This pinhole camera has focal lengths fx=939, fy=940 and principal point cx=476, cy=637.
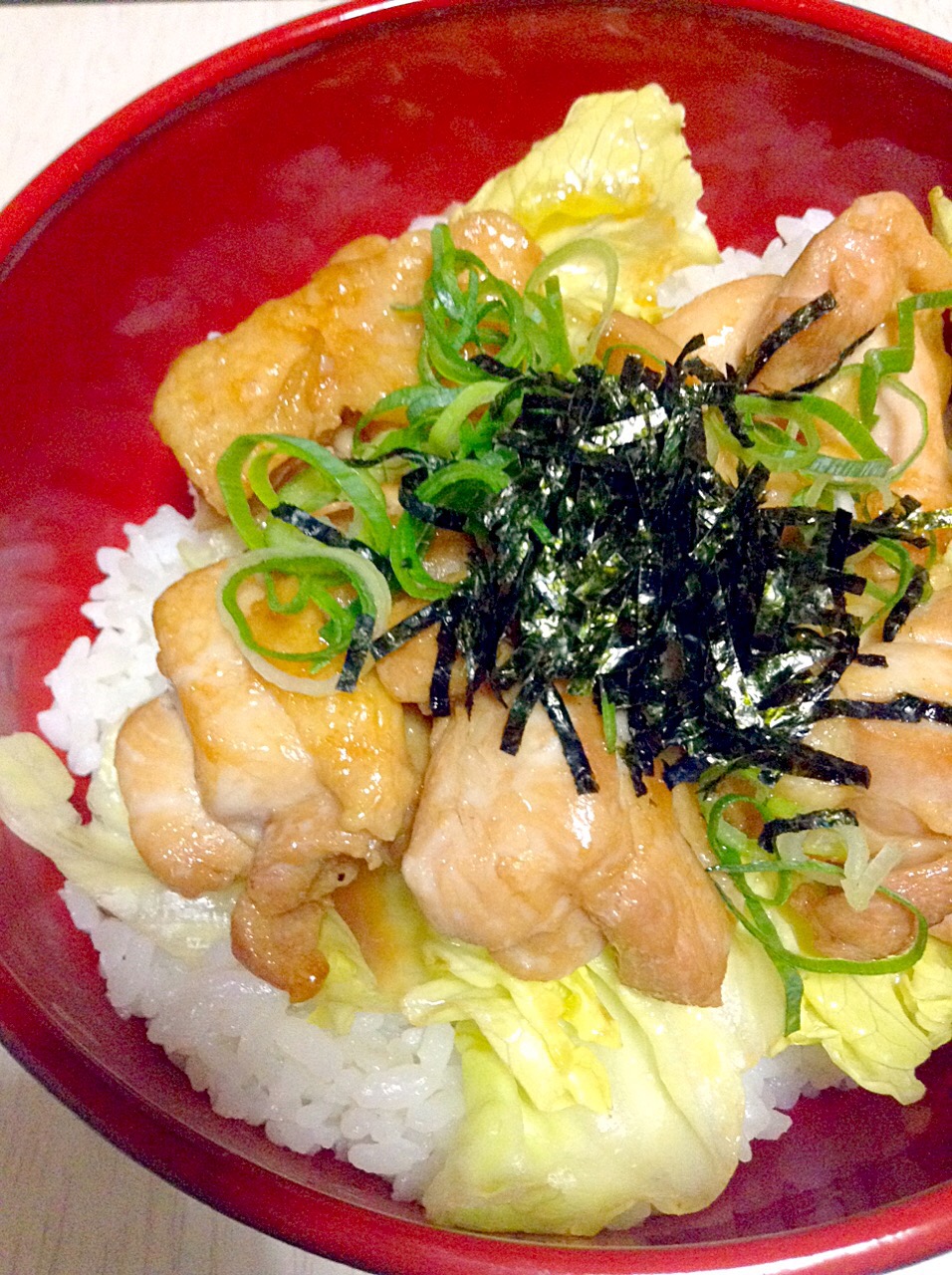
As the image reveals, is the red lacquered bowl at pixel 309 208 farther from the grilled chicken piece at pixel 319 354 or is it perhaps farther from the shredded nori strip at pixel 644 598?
the shredded nori strip at pixel 644 598

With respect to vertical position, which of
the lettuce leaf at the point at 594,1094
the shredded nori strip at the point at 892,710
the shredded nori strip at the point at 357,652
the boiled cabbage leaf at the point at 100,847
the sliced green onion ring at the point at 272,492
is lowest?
the lettuce leaf at the point at 594,1094

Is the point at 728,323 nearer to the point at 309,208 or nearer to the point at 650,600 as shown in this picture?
the point at 650,600

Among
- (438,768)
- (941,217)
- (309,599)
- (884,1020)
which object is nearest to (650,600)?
(438,768)

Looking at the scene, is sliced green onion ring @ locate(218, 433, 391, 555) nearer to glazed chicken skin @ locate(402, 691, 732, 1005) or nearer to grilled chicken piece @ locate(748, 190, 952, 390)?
glazed chicken skin @ locate(402, 691, 732, 1005)

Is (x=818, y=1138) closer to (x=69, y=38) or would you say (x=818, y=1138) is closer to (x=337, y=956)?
(x=337, y=956)

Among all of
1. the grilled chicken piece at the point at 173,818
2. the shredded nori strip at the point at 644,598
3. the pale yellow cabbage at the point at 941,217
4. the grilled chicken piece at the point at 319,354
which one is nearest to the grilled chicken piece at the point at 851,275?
the pale yellow cabbage at the point at 941,217

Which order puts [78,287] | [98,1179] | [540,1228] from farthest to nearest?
1. [78,287]
2. [98,1179]
3. [540,1228]

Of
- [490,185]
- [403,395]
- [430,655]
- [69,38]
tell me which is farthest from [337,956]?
[69,38]
